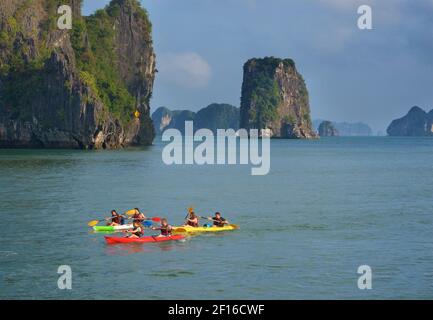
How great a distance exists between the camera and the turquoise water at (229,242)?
31969 millimetres

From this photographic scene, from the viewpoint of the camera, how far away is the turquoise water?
Answer: 31969mm

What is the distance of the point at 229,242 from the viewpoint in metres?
Answer: 42.0

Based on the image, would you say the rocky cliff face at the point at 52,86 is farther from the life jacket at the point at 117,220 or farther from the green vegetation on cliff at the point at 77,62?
the life jacket at the point at 117,220

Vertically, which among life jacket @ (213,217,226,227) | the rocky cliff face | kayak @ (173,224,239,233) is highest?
the rocky cliff face

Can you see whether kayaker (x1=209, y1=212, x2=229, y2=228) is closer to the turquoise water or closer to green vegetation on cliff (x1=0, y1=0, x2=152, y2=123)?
the turquoise water

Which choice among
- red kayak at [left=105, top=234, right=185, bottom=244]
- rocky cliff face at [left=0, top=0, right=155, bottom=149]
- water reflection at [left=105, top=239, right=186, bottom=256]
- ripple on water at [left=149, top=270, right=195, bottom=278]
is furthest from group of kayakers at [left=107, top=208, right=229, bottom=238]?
rocky cliff face at [left=0, top=0, right=155, bottom=149]

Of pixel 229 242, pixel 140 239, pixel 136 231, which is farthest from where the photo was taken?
pixel 229 242

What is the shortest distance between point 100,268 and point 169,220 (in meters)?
15.4

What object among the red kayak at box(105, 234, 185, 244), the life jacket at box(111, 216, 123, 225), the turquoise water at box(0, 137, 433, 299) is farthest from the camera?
the life jacket at box(111, 216, 123, 225)

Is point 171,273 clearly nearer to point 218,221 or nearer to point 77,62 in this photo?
point 218,221

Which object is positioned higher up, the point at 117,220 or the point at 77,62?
the point at 77,62

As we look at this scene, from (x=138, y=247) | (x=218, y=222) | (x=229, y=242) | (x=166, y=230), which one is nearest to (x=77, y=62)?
(x=218, y=222)
